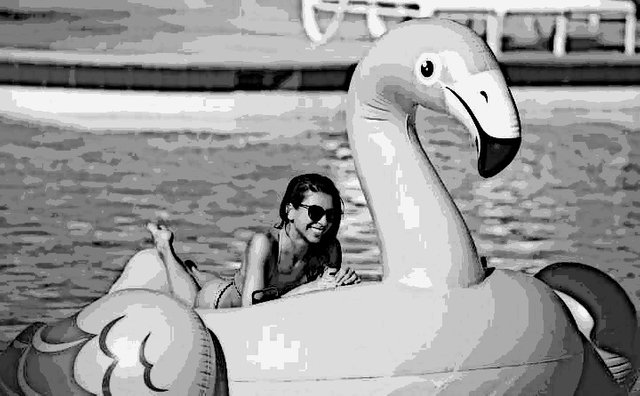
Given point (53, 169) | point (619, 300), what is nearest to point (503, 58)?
point (53, 169)

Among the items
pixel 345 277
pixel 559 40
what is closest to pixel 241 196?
pixel 345 277

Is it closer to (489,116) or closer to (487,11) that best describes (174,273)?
(489,116)

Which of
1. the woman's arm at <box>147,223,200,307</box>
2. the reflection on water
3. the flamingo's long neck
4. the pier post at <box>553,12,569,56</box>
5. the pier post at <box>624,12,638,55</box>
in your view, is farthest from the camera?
the pier post at <box>624,12,638,55</box>

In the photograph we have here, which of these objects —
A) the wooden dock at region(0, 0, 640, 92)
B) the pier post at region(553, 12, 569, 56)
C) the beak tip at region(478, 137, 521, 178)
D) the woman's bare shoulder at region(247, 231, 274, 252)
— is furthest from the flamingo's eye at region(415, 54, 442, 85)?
the pier post at region(553, 12, 569, 56)

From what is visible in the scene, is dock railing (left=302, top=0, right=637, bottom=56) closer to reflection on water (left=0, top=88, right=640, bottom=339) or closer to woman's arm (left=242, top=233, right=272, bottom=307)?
reflection on water (left=0, top=88, right=640, bottom=339)

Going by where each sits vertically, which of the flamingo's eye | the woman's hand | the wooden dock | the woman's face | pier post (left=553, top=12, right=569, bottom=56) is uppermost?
the flamingo's eye

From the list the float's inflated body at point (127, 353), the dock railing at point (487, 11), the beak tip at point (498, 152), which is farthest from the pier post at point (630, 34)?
the float's inflated body at point (127, 353)

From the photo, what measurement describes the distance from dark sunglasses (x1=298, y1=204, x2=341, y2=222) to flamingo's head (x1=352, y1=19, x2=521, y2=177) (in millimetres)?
213

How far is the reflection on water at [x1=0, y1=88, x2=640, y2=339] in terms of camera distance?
3.20m

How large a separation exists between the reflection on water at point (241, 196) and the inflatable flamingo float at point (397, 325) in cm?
108

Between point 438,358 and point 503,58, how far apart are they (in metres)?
4.48

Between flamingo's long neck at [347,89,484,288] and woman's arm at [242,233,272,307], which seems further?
woman's arm at [242,233,272,307]

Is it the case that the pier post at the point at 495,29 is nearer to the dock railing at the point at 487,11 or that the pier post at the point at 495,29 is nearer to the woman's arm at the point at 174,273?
the dock railing at the point at 487,11

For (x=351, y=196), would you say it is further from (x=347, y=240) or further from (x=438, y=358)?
(x=438, y=358)
